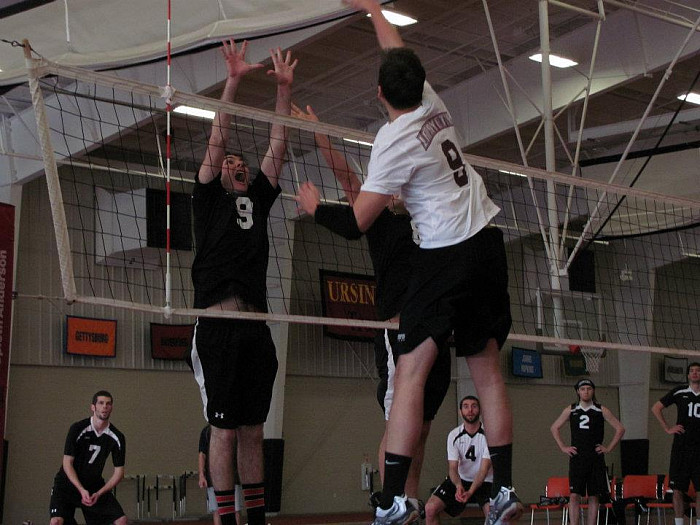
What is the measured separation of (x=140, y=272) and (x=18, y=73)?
785 cm

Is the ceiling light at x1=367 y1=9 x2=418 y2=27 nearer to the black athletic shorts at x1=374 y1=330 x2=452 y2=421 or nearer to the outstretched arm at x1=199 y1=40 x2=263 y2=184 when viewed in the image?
the outstretched arm at x1=199 y1=40 x2=263 y2=184

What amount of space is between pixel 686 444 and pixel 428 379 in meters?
8.36

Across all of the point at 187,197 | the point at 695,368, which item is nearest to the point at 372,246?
the point at 695,368

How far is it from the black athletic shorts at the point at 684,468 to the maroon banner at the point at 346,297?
6981 mm

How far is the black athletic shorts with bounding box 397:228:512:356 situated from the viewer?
13.0 feet

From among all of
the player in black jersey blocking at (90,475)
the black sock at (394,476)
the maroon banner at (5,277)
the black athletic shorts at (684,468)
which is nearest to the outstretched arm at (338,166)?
the black sock at (394,476)

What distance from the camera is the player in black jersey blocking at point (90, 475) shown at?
988 cm

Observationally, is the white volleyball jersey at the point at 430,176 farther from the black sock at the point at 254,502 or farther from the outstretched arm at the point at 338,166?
the black sock at the point at 254,502

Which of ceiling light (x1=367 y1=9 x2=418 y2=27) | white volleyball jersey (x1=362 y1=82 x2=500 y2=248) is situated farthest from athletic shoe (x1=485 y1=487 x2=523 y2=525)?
ceiling light (x1=367 y1=9 x2=418 y2=27)

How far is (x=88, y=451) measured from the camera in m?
10.2

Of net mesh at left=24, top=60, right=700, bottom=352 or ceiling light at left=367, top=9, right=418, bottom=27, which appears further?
ceiling light at left=367, top=9, right=418, bottom=27

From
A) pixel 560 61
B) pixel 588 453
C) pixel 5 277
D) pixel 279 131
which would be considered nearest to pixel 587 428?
pixel 588 453

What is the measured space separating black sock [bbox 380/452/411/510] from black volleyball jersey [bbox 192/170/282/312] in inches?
72.0

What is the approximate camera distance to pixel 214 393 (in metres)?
5.32
